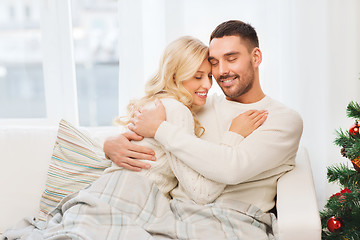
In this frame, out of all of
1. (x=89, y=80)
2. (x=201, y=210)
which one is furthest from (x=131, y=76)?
(x=201, y=210)

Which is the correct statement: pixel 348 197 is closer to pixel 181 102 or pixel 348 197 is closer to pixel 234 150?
pixel 234 150

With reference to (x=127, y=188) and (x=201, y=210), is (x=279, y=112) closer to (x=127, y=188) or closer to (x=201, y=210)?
(x=201, y=210)

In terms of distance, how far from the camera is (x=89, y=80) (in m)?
2.97

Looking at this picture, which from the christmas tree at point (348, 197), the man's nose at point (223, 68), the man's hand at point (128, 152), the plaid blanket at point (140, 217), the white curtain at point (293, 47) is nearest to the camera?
the plaid blanket at point (140, 217)

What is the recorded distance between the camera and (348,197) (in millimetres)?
1707

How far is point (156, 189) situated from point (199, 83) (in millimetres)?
492

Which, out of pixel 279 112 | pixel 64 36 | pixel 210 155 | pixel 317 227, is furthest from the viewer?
pixel 64 36

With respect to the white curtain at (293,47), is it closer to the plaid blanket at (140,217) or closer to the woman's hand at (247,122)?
the woman's hand at (247,122)

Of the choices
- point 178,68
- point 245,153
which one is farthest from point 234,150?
point 178,68

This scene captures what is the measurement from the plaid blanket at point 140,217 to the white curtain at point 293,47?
0.91m

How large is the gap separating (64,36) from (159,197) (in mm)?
1507

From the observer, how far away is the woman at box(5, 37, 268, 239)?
160cm

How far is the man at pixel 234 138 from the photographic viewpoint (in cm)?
170

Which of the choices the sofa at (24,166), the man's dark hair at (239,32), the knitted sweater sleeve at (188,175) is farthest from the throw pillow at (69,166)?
the man's dark hair at (239,32)
